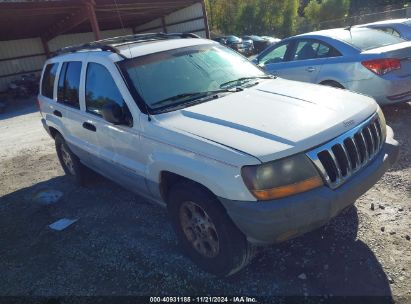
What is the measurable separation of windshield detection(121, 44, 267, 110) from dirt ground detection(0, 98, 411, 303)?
1.48 metres

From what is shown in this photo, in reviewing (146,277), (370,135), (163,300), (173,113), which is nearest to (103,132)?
(173,113)

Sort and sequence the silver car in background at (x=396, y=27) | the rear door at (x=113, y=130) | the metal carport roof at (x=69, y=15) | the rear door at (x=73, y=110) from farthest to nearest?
the metal carport roof at (x=69, y=15)
the silver car in background at (x=396, y=27)
the rear door at (x=73, y=110)
the rear door at (x=113, y=130)

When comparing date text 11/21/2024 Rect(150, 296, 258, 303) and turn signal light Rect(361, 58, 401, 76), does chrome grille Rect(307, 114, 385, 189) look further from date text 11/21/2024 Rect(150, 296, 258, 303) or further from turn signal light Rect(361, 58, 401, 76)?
turn signal light Rect(361, 58, 401, 76)

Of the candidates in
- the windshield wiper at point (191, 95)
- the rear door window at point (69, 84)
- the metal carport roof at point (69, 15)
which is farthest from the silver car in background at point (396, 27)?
the metal carport roof at point (69, 15)

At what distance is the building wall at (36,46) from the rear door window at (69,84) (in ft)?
58.0

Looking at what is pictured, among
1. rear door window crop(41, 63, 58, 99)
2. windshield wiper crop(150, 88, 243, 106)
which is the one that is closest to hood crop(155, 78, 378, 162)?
windshield wiper crop(150, 88, 243, 106)

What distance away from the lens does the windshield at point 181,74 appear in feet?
11.3

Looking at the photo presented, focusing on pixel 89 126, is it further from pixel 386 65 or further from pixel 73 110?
pixel 386 65

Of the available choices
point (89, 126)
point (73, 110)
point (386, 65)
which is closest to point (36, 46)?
point (73, 110)

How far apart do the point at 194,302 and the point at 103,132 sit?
1968 millimetres

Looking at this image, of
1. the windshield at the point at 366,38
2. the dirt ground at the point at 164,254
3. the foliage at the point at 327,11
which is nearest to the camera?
the dirt ground at the point at 164,254

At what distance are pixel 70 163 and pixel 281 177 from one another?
4.01 meters

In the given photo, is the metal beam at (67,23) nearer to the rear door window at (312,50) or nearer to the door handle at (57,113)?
the rear door window at (312,50)

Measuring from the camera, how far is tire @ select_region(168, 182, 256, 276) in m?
2.80
